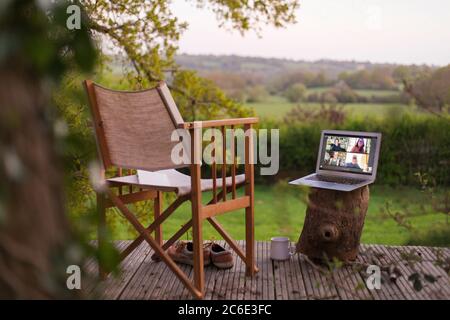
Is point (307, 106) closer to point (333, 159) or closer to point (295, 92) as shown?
point (295, 92)

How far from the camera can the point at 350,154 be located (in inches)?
163

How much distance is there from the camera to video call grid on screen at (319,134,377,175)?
160 inches

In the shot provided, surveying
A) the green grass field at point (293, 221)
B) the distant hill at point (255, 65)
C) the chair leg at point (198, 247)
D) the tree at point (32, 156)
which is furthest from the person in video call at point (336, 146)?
the distant hill at point (255, 65)

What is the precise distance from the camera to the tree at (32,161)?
126 centimetres

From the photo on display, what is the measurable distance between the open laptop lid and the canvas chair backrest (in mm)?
1136

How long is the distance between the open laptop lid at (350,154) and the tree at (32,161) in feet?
9.35

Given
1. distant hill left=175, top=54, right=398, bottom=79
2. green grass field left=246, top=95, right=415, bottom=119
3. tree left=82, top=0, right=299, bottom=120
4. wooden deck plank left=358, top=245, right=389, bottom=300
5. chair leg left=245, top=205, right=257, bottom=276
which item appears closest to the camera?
wooden deck plank left=358, top=245, right=389, bottom=300

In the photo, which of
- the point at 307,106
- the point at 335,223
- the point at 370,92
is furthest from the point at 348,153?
the point at 370,92

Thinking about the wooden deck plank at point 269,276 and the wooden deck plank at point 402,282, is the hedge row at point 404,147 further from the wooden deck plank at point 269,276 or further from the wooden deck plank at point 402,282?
the wooden deck plank at point 269,276

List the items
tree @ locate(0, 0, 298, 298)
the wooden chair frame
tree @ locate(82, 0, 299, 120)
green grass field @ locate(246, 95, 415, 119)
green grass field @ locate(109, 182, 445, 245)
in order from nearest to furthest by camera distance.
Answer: tree @ locate(0, 0, 298, 298) → the wooden chair frame → tree @ locate(82, 0, 299, 120) → green grass field @ locate(109, 182, 445, 245) → green grass field @ locate(246, 95, 415, 119)

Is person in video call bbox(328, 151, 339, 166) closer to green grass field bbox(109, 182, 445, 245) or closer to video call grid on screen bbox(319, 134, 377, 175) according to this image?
video call grid on screen bbox(319, 134, 377, 175)

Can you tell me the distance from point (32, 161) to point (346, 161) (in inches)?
119

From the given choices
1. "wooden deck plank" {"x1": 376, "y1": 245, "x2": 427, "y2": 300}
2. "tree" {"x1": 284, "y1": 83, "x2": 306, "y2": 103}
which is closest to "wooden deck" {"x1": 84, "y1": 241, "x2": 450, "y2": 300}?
"wooden deck plank" {"x1": 376, "y1": 245, "x2": 427, "y2": 300}
